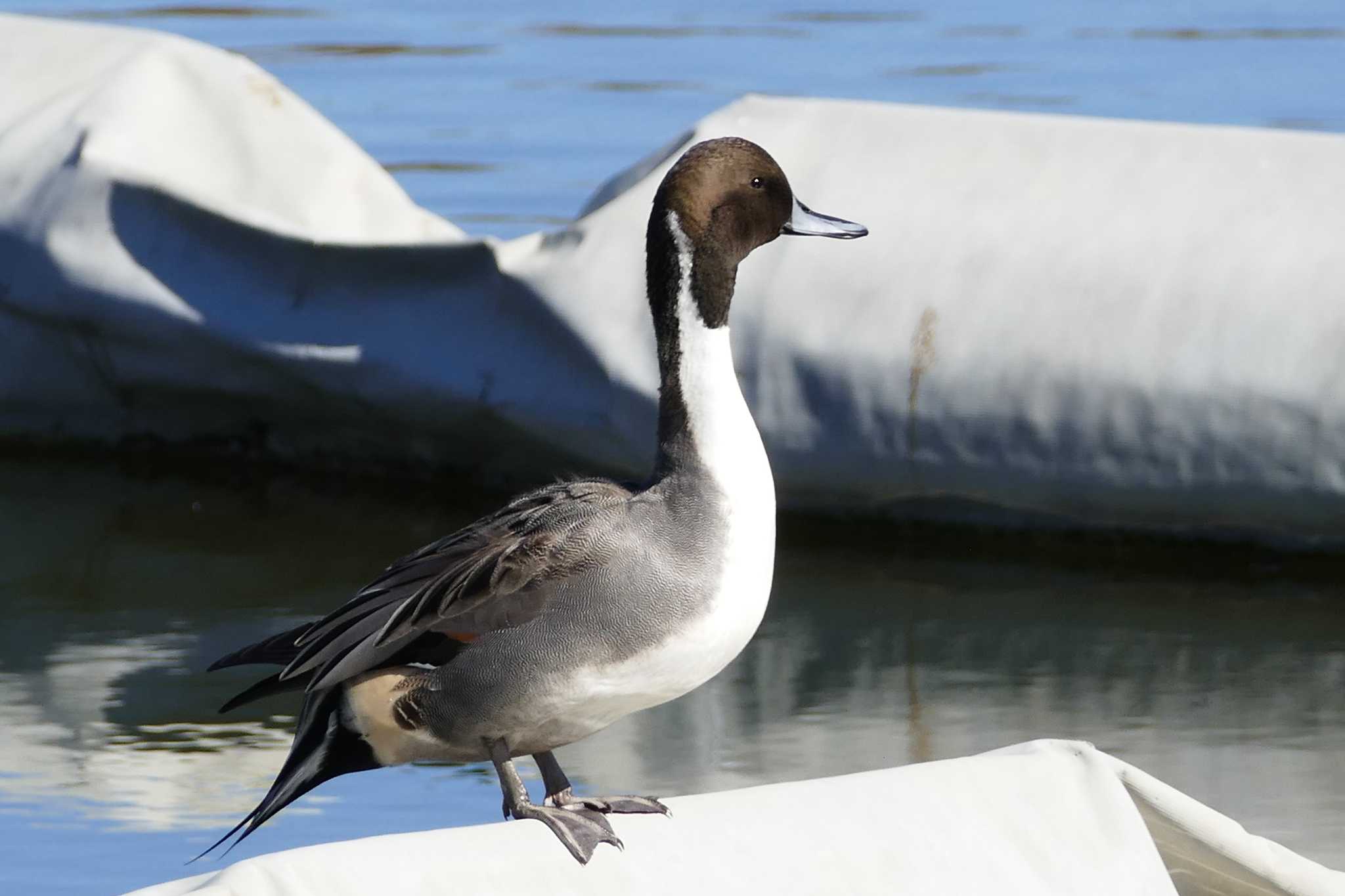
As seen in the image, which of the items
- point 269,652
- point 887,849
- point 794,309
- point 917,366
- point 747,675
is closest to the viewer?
point 887,849

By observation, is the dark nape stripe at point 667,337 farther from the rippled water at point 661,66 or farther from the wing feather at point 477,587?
the rippled water at point 661,66

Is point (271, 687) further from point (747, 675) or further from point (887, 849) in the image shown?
point (747, 675)

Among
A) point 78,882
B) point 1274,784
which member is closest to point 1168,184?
point 1274,784

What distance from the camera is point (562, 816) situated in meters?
2.99

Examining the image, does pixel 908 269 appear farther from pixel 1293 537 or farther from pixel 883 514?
pixel 1293 537

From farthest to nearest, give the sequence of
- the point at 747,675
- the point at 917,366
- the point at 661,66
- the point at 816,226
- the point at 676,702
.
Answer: the point at 661,66, the point at 917,366, the point at 747,675, the point at 676,702, the point at 816,226

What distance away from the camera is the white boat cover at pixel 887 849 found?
2.65 meters

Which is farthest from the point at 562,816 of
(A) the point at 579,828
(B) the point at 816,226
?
(B) the point at 816,226

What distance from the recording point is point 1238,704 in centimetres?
475

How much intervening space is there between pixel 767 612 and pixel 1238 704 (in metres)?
1.10

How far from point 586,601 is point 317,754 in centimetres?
45

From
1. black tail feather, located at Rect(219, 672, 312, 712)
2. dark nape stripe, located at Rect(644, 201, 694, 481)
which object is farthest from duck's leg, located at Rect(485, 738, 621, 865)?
dark nape stripe, located at Rect(644, 201, 694, 481)

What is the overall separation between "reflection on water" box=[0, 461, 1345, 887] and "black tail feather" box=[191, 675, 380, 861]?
2.11 feet

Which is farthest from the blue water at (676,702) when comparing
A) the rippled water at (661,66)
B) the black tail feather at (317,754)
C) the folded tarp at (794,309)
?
the rippled water at (661,66)
